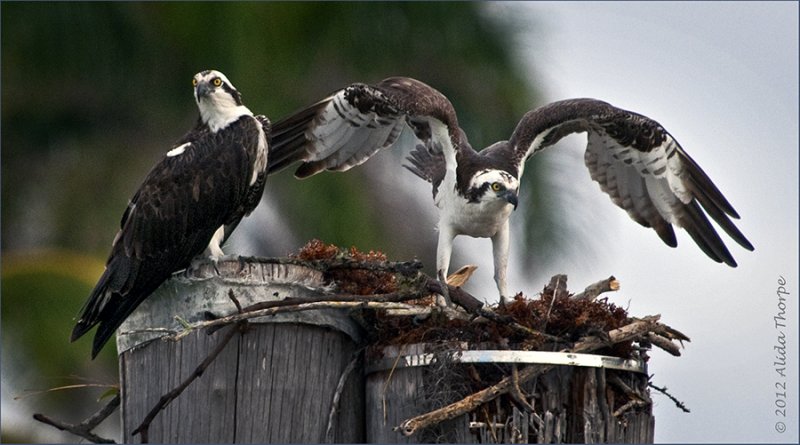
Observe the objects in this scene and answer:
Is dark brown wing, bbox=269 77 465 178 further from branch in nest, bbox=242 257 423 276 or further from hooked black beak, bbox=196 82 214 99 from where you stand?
branch in nest, bbox=242 257 423 276

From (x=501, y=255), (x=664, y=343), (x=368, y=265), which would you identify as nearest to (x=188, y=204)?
(x=368, y=265)

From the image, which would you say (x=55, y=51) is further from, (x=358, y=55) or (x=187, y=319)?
(x=187, y=319)

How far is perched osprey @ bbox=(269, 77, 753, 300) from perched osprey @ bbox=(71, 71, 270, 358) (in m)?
0.64

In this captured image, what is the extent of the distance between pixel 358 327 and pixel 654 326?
133 centimetres

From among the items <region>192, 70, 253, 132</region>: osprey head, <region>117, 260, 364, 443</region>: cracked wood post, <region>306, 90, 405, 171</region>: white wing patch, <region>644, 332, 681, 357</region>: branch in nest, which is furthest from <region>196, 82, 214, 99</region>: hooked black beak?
<region>644, 332, 681, 357</region>: branch in nest

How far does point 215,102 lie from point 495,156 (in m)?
1.58

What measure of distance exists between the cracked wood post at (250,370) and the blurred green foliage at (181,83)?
8.77 m

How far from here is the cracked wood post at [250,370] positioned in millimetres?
5715

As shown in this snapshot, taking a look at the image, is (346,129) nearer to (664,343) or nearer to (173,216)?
(173,216)

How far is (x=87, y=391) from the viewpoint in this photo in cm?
1484

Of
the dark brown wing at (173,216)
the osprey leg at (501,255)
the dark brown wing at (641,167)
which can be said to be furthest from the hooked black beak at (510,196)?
the dark brown wing at (173,216)

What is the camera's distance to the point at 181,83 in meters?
16.4

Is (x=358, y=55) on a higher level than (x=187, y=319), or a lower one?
higher

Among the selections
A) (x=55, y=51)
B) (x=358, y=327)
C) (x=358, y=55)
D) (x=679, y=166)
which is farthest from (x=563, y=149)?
(x=358, y=327)
